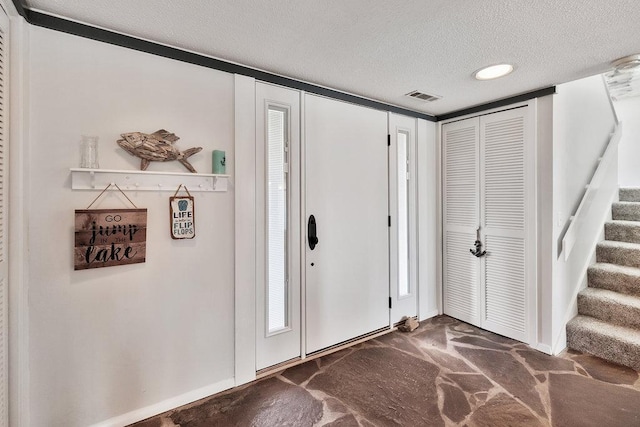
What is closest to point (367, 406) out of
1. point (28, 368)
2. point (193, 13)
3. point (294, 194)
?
point (294, 194)

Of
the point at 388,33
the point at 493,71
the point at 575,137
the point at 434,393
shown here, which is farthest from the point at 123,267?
the point at 575,137

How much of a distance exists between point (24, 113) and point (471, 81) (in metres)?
3.05

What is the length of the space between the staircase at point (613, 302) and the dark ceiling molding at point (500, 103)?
1958 millimetres

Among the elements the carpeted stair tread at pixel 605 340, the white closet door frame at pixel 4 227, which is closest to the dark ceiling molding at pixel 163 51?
the white closet door frame at pixel 4 227

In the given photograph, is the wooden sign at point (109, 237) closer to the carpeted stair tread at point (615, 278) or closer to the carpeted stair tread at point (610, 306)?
the carpeted stair tread at point (610, 306)

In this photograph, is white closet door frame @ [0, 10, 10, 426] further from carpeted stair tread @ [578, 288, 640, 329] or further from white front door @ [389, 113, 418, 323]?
carpeted stair tread @ [578, 288, 640, 329]

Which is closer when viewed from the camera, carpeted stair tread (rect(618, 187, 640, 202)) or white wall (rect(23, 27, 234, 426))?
white wall (rect(23, 27, 234, 426))

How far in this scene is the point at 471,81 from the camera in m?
2.52

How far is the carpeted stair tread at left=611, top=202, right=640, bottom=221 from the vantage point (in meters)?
3.63

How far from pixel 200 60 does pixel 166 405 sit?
235 cm

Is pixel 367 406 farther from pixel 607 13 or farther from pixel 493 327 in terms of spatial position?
pixel 607 13

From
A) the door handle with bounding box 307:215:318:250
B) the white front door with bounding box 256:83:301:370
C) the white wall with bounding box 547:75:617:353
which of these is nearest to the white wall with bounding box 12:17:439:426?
the white front door with bounding box 256:83:301:370

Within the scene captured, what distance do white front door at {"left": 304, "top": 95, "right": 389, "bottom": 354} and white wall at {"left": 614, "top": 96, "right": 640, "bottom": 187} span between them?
4.08 meters

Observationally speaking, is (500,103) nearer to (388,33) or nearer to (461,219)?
(461,219)
